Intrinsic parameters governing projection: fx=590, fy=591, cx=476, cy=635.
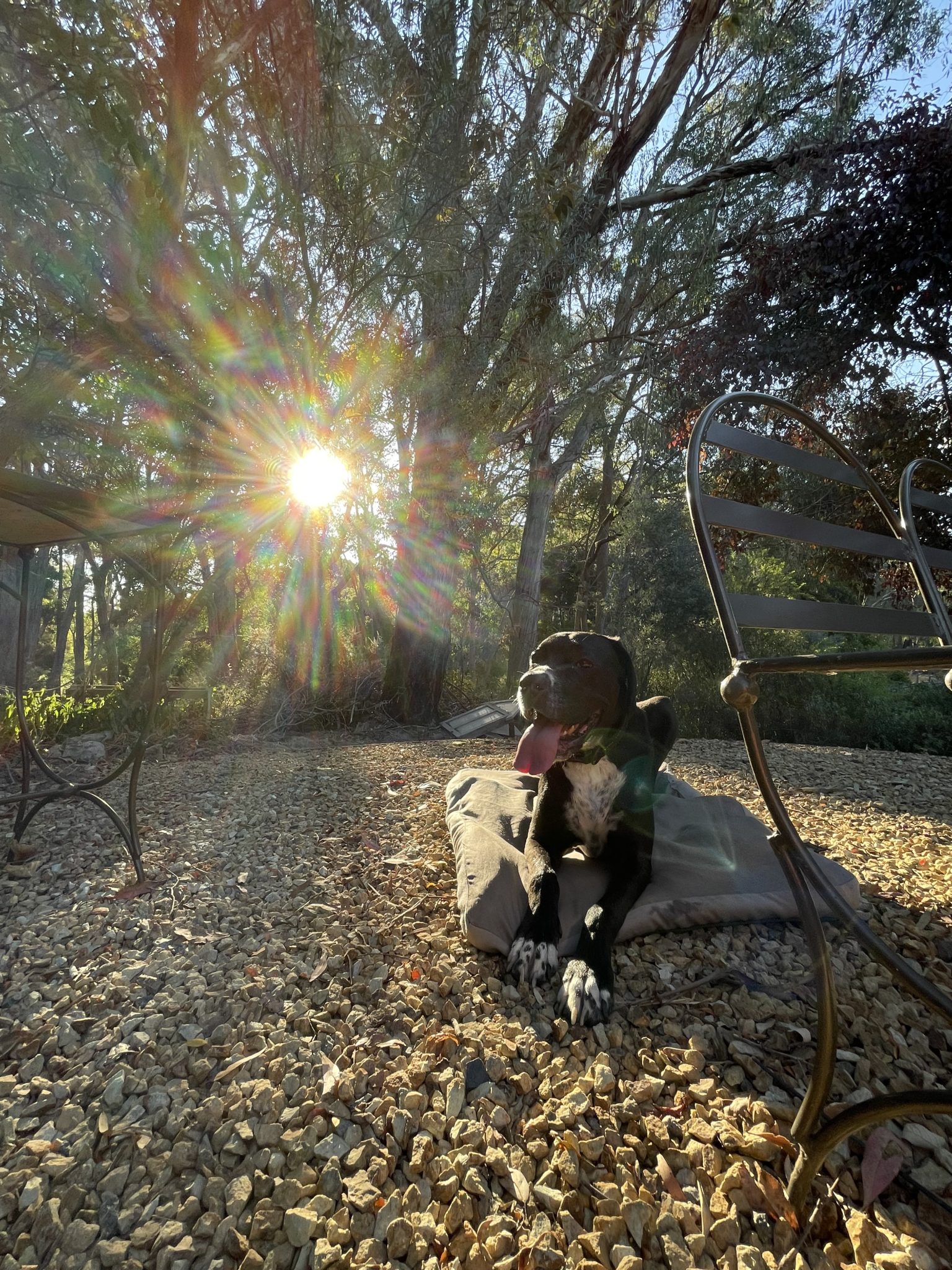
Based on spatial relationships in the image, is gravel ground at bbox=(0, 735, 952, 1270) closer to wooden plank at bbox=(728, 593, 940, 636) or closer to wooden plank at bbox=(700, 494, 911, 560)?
wooden plank at bbox=(728, 593, 940, 636)

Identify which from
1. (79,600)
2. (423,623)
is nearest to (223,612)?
(423,623)

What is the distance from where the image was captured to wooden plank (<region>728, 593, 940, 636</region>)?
41.3 inches

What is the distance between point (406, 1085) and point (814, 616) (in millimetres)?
1319

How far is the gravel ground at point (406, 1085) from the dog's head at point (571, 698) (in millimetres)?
666

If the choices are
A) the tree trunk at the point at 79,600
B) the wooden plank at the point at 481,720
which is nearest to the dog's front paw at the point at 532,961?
the wooden plank at the point at 481,720

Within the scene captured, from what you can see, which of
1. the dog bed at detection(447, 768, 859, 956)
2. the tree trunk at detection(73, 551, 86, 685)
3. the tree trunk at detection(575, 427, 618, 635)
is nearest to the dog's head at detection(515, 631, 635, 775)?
the dog bed at detection(447, 768, 859, 956)

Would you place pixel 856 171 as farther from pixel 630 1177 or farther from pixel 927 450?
pixel 630 1177

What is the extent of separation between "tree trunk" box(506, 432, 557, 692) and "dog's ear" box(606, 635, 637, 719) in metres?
7.25

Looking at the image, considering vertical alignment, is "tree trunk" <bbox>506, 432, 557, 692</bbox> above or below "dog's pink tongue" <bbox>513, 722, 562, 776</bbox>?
above

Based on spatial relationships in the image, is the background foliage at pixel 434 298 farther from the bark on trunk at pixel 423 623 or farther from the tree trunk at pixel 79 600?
the tree trunk at pixel 79 600

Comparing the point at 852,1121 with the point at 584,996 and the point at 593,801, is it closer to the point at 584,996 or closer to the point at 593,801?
the point at 584,996

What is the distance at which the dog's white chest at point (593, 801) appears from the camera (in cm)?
224

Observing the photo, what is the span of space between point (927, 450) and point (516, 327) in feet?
15.0

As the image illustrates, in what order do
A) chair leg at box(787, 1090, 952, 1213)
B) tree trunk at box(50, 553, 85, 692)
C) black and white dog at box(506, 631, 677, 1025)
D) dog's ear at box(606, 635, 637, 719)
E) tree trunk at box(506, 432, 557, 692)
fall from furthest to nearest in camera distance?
1. tree trunk at box(50, 553, 85, 692)
2. tree trunk at box(506, 432, 557, 692)
3. dog's ear at box(606, 635, 637, 719)
4. black and white dog at box(506, 631, 677, 1025)
5. chair leg at box(787, 1090, 952, 1213)
